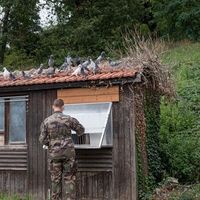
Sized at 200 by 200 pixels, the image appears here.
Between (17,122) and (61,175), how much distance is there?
Answer: 2243 mm

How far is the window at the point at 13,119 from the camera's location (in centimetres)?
1133

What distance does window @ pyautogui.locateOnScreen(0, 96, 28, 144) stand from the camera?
37.2 ft

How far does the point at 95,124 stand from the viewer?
1049 cm

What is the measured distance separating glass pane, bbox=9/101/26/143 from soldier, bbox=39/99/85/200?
175 cm

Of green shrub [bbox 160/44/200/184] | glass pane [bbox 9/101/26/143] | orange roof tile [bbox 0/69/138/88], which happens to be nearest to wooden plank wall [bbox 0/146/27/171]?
glass pane [bbox 9/101/26/143]

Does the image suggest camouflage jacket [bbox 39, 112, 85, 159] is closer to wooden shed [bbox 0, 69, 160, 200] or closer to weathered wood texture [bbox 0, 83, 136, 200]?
wooden shed [bbox 0, 69, 160, 200]

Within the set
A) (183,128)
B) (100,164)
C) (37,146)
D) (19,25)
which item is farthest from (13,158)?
(19,25)

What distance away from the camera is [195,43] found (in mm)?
31531

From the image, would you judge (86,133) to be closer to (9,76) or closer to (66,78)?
(66,78)

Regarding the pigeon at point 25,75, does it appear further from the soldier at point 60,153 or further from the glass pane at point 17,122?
the soldier at point 60,153

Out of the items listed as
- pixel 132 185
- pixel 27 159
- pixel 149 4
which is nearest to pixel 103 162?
pixel 132 185

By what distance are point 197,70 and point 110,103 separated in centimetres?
1234

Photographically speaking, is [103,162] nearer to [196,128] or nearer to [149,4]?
[196,128]

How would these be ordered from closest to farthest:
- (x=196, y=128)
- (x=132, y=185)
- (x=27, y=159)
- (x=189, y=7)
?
(x=132, y=185), (x=27, y=159), (x=196, y=128), (x=189, y=7)
